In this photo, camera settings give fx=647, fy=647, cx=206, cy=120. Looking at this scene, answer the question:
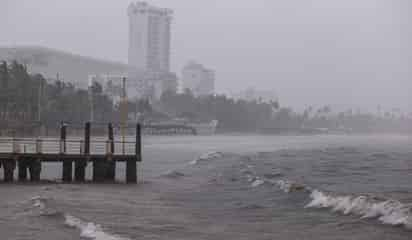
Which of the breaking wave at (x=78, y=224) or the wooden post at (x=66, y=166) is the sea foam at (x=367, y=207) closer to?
the breaking wave at (x=78, y=224)

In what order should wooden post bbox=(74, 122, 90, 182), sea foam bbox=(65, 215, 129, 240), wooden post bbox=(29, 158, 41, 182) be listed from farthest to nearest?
wooden post bbox=(29, 158, 41, 182), wooden post bbox=(74, 122, 90, 182), sea foam bbox=(65, 215, 129, 240)

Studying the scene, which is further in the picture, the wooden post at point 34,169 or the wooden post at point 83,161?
the wooden post at point 34,169

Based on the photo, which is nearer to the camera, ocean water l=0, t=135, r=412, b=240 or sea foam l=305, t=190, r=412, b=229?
ocean water l=0, t=135, r=412, b=240

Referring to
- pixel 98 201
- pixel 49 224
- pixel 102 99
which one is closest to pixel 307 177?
pixel 98 201

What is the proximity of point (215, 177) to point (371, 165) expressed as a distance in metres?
15.9

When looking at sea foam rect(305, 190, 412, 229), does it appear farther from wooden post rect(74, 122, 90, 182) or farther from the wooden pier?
wooden post rect(74, 122, 90, 182)

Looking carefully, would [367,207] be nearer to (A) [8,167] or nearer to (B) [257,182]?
(B) [257,182]

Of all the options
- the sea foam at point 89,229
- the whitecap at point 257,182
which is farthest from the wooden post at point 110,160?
the sea foam at point 89,229

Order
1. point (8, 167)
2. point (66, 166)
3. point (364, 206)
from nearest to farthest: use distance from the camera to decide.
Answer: point (364, 206)
point (8, 167)
point (66, 166)

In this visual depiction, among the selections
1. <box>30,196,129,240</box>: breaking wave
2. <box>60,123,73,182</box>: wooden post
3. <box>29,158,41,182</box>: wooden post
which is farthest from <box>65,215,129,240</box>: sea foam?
<box>29,158,41,182</box>: wooden post

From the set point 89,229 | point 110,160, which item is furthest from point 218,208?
point 110,160

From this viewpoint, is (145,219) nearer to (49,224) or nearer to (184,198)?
(49,224)

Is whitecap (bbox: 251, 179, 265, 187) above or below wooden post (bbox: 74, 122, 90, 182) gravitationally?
below

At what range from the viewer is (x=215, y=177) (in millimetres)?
45844
